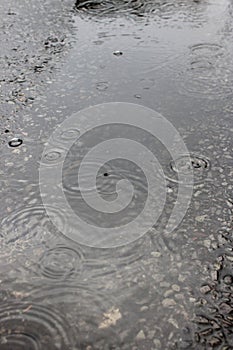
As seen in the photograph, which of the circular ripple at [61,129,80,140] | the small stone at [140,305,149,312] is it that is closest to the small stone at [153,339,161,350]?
the small stone at [140,305,149,312]

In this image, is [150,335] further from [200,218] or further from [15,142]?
[15,142]

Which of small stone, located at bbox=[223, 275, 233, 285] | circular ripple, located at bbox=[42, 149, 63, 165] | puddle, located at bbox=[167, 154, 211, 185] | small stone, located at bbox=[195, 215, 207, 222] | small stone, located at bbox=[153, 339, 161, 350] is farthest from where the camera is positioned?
circular ripple, located at bbox=[42, 149, 63, 165]

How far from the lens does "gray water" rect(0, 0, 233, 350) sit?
1831mm

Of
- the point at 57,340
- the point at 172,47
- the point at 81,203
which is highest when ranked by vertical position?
the point at 172,47

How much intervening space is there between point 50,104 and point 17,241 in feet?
4.67

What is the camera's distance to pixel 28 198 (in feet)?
8.09

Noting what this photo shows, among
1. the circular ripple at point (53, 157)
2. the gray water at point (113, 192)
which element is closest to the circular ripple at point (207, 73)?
the gray water at point (113, 192)

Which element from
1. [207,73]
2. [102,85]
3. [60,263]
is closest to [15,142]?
[102,85]

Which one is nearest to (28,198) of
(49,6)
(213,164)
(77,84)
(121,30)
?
(213,164)

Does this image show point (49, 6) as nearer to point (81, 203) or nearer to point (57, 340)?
point (81, 203)

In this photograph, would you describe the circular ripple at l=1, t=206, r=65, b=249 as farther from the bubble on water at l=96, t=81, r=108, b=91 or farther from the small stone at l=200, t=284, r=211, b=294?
the bubble on water at l=96, t=81, r=108, b=91

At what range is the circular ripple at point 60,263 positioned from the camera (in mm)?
2051

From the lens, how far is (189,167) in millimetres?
2656

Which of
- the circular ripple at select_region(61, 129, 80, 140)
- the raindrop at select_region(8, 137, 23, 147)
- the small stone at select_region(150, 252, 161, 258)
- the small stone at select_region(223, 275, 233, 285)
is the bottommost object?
the small stone at select_region(223, 275, 233, 285)
